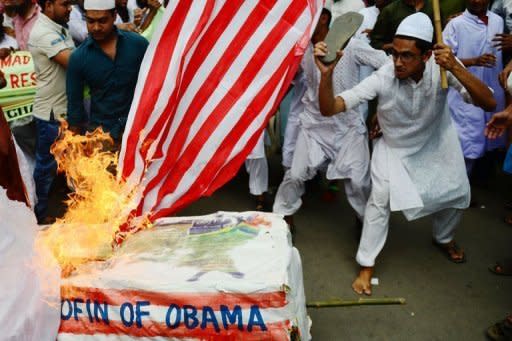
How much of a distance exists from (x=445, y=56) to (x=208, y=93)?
1483 millimetres

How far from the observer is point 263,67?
307 centimetres

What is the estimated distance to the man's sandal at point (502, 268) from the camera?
12.4ft

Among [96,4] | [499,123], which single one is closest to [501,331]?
[499,123]

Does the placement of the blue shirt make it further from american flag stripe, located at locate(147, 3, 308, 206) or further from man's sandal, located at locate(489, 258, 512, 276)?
man's sandal, located at locate(489, 258, 512, 276)

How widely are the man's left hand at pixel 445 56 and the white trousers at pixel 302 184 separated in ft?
3.92

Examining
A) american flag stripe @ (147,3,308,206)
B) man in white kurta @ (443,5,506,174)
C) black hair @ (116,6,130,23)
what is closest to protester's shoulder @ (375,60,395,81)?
american flag stripe @ (147,3,308,206)

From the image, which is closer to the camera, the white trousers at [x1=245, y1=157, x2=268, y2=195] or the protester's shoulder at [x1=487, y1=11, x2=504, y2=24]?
the white trousers at [x1=245, y1=157, x2=268, y2=195]

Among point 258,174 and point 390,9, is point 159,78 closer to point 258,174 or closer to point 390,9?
point 258,174

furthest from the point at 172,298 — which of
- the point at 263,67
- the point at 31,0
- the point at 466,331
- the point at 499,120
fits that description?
the point at 31,0

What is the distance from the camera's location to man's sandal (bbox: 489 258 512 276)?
3.78 meters

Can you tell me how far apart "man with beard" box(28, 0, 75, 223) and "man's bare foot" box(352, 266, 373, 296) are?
2739 mm

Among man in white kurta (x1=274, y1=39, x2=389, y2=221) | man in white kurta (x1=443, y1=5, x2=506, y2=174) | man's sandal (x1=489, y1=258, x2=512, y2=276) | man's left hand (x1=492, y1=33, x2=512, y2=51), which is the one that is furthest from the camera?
man in white kurta (x1=443, y1=5, x2=506, y2=174)

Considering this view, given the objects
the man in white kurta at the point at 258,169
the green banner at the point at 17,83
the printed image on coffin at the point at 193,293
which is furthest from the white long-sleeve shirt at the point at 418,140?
the green banner at the point at 17,83

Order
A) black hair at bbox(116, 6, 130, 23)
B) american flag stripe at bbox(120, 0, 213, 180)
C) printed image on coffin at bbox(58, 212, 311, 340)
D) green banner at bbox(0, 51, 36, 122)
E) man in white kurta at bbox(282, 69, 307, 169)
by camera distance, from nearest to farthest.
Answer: printed image on coffin at bbox(58, 212, 311, 340) → american flag stripe at bbox(120, 0, 213, 180) → green banner at bbox(0, 51, 36, 122) → man in white kurta at bbox(282, 69, 307, 169) → black hair at bbox(116, 6, 130, 23)
